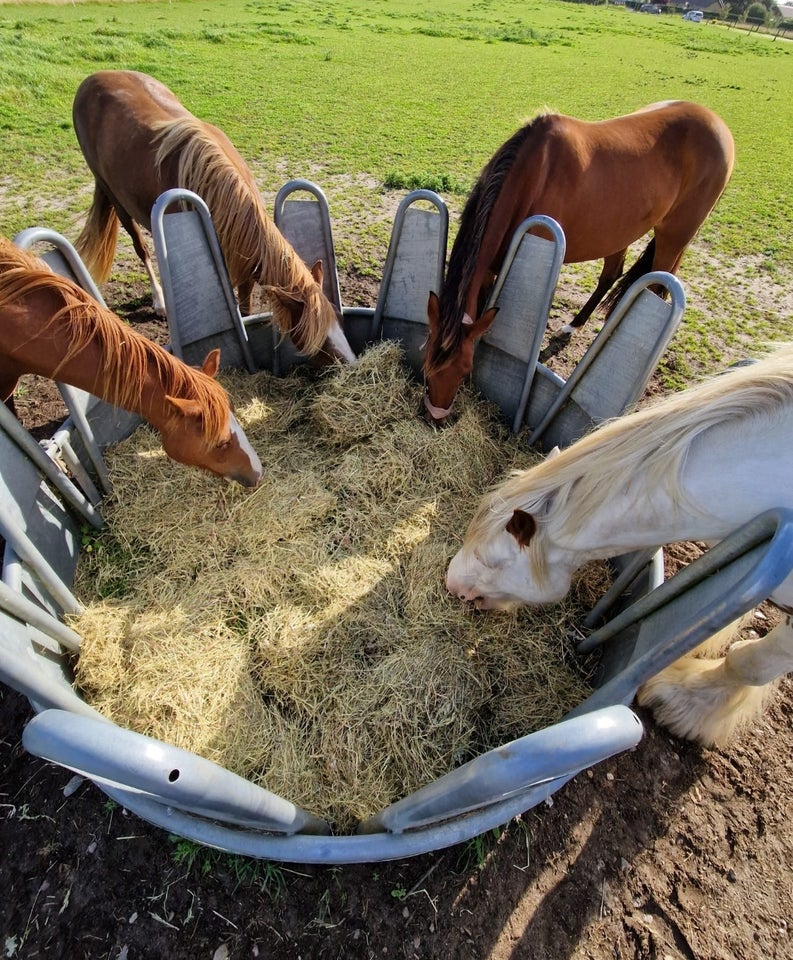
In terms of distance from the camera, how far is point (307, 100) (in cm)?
952

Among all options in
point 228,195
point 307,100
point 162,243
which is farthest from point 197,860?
point 307,100

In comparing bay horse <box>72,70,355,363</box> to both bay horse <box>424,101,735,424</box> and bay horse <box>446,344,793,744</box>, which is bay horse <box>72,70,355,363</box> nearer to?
bay horse <box>424,101,735,424</box>

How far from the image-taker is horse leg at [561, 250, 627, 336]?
442 centimetres

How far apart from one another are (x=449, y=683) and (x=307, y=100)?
36.6ft

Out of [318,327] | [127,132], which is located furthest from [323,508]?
[127,132]

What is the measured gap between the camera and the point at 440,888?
1822 millimetres

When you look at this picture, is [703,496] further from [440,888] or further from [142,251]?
[142,251]

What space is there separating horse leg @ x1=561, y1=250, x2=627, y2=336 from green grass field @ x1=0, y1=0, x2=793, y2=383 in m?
0.69

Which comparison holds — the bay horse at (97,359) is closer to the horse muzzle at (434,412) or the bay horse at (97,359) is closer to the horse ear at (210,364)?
the horse ear at (210,364)

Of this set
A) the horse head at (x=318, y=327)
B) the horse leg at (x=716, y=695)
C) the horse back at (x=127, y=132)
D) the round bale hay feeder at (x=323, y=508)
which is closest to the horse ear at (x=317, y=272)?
the horse head at (x=318, y=327)

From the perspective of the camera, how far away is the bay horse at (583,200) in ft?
9.33

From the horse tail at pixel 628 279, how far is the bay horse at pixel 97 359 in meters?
3.42

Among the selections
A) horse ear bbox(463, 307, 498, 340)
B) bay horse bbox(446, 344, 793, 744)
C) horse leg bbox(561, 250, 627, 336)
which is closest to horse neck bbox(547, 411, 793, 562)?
bay horse bbox(446, 344, 793, 744)

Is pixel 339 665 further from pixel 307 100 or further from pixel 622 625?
pixel 307 100
